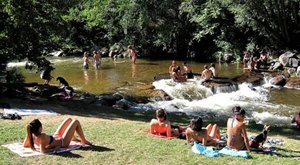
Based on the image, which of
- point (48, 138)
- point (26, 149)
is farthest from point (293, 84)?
point (26, 149)

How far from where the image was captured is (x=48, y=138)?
32.6ft

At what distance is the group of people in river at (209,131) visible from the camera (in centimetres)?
1043

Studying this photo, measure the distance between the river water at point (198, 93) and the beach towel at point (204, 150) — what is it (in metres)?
7.70

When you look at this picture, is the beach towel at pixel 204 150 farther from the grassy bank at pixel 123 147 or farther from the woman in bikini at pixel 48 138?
the woman in bikini at pixel 48 138

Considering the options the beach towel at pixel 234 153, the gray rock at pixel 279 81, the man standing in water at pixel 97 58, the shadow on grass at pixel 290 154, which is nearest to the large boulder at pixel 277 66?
the gray rock at pixel 279 81

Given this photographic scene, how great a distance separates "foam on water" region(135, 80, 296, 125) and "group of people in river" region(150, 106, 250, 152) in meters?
6.67

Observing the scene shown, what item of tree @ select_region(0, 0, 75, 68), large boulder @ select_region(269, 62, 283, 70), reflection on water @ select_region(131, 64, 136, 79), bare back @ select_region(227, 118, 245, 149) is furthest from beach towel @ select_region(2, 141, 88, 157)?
large boulder @ select_region(269, 62, 283, 70)

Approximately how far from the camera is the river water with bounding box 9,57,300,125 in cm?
1931

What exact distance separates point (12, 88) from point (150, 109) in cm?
616

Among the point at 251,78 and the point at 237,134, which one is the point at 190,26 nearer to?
the point at 251,78

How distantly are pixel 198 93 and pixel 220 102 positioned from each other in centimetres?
169

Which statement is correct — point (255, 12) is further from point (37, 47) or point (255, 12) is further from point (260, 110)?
point (37, 47)

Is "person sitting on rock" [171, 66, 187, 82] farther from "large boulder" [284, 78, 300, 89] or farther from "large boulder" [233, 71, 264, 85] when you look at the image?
"large boulder" [284, 78, 300, 89]

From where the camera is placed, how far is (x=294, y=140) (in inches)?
514
